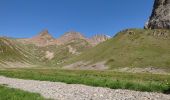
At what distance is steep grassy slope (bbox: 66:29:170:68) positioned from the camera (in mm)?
156250

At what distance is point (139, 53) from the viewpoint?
172 m

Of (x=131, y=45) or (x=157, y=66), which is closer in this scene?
(x=157, y=66)

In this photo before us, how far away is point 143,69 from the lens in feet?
483

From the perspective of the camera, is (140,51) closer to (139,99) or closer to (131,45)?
(131,45)

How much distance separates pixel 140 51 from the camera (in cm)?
17512

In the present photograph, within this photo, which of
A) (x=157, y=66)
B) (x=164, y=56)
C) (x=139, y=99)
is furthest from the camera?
(x=164, y=56)

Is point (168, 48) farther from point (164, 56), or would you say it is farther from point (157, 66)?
point (157, 66)

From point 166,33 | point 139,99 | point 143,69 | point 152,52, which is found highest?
point 166,33

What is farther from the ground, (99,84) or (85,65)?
(85,65)

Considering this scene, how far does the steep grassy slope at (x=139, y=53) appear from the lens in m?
156

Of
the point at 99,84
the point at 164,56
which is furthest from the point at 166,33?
the point at 99,84

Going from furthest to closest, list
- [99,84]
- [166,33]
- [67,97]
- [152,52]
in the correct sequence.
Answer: [166,33], [152,52], [99,84], [67,97]

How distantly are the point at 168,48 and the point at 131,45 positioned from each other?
26029 mm

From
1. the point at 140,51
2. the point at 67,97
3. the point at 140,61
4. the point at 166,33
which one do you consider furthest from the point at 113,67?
the point at 67,97
